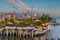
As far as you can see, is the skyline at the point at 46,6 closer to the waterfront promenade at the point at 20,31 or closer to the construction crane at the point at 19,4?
the construction crane at the point at 19,4

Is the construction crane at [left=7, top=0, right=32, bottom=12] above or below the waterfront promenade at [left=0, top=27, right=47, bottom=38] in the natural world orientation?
above

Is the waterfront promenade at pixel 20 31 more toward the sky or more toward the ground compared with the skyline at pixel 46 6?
more toward the ground

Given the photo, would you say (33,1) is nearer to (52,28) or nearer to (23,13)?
(23,13)

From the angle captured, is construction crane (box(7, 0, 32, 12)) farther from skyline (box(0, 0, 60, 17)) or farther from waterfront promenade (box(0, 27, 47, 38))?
waterfront promenade (box(0, 27, 47, 38))

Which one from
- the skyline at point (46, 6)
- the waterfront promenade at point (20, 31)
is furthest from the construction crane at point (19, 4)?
the waterfront promenade at point (20, 31)

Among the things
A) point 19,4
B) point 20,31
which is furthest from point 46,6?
point 20,31

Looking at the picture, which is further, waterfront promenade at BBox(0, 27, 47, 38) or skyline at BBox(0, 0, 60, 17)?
waterfront promenade at BBox(0, 27, 47, 38)

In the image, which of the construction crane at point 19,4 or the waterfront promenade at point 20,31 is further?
the waterfront promenade at point 20,31

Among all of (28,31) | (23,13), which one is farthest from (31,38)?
(23,13)

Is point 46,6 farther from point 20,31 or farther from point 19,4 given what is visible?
point 20,31

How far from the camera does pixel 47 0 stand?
6727 mm

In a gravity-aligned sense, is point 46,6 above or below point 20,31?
above

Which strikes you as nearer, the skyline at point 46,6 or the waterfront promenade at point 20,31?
the skyline at point 46,6

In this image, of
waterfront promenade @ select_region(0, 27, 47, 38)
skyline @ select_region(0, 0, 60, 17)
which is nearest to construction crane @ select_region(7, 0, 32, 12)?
skyline @ select_region(0, 0, 60, 17)
